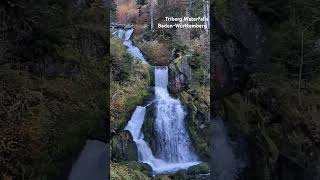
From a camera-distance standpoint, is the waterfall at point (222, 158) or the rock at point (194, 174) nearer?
the rock at point (194, 174)

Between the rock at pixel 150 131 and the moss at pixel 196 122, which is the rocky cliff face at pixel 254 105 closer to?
the moss at pixel 196 122

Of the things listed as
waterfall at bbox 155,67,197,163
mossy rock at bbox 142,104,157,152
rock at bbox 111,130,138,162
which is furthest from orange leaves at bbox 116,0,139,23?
rock at bbox 111,130,138,162

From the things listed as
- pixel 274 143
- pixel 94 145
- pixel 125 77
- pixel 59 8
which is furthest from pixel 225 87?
pixel 59 8

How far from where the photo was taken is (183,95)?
22.7ft

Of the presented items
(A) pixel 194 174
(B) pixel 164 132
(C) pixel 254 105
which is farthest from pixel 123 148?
(C) pixel 254 105

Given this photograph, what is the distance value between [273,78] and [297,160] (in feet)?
4.35

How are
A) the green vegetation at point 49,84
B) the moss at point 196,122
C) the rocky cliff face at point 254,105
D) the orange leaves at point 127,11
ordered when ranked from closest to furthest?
the green vegetation at point 49,84 → the orange leaves at point 127,11 → the moss at point 196,122 → the rocky cliff face at point 254,105

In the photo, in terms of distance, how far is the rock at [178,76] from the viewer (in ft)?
22.6

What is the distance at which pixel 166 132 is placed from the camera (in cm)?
685

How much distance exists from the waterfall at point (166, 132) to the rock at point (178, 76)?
89 mm

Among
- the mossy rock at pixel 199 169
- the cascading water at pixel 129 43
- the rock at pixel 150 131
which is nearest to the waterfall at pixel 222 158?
the mossy rock at pixel 199 169

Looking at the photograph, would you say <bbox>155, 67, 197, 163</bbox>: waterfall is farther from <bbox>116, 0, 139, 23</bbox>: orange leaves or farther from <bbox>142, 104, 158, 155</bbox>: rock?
<bbox>116, 0, 139, 23</bbox>: orange leaves

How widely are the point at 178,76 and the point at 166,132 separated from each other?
0.84 m

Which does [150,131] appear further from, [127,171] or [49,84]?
[49,84]
